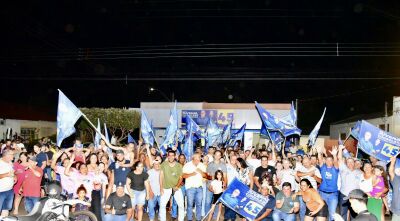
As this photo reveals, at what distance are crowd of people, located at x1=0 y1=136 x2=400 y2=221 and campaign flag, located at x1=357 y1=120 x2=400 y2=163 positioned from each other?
386 millimetres

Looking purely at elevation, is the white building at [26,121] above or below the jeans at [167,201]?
above

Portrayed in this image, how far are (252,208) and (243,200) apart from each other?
0.91 ft

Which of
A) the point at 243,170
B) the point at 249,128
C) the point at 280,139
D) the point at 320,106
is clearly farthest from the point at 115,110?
the point at 320,106

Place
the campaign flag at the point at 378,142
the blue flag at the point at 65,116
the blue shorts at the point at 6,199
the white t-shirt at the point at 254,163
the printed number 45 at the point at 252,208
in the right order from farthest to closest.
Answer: the white t-shirt at the point at 254,163 → the blue flag at the point at 65,116 → the campaign flag at the point at 378,142 → the blue shorts at the point at 6,199 → the printed number 45 at the point at 252,208

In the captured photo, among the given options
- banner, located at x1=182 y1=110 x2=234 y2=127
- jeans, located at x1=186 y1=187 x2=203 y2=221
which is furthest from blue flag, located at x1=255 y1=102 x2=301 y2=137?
banner, located at x1=182 y1=110 x2=234 y2=127

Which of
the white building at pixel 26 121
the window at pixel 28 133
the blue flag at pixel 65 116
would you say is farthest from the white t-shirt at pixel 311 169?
the window at pixel 28 133

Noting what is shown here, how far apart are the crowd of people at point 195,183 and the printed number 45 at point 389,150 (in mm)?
408

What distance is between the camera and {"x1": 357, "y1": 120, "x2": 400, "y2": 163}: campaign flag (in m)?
11.4

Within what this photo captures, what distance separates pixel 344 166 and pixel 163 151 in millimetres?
6719

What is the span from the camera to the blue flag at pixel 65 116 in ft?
40.0

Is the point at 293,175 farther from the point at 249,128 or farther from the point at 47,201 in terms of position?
the point at 249,128

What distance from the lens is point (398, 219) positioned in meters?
10.1

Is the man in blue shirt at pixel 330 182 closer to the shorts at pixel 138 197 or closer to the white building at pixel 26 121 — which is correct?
the shorts at pixel 138 197

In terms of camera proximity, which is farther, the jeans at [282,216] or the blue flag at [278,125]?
the blue flag at [278,125]
